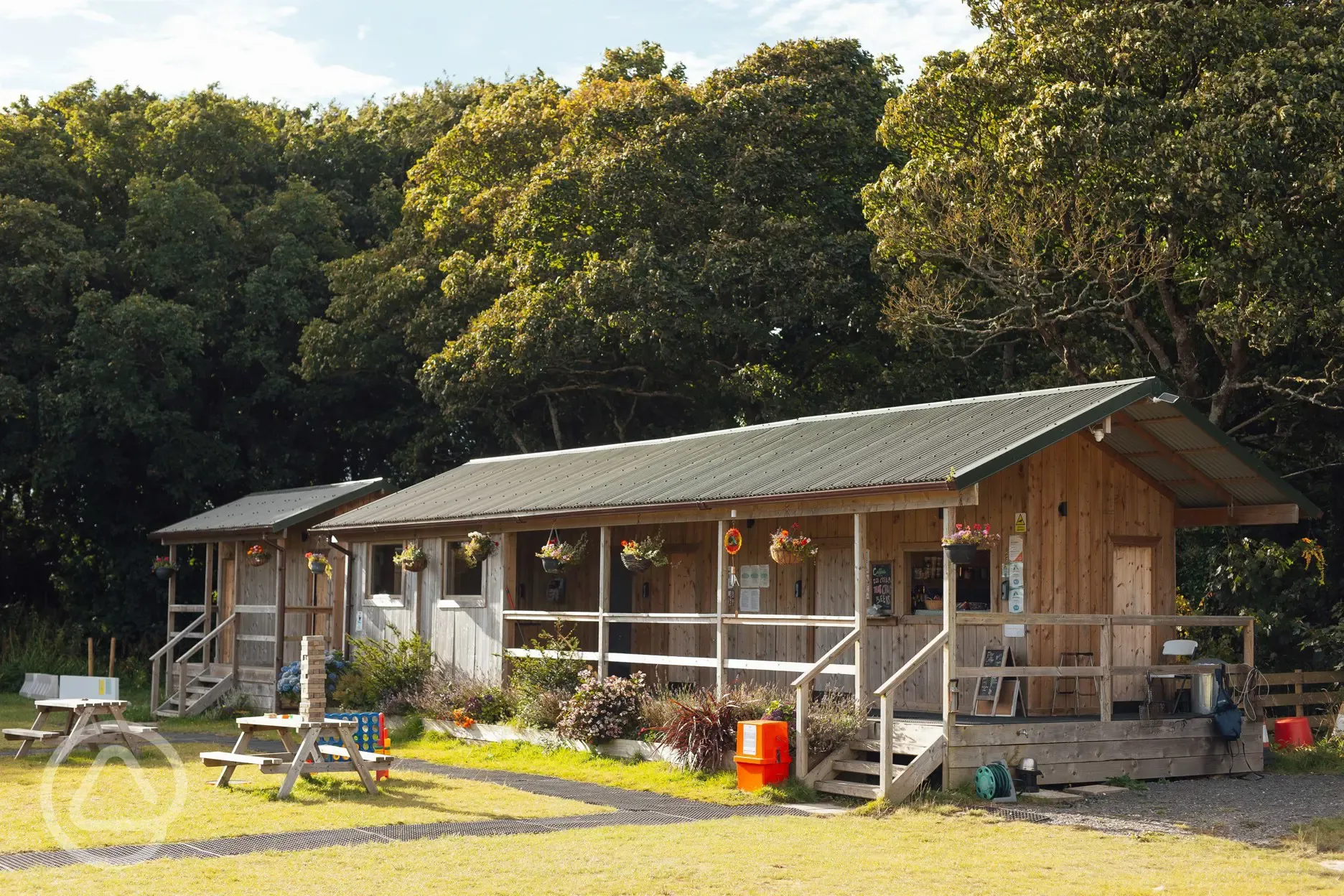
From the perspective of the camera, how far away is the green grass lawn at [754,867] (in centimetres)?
926

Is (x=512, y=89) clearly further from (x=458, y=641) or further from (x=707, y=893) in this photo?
(x=707, y=893)

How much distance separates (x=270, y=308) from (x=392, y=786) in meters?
21.0

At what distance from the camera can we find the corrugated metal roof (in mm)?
24156

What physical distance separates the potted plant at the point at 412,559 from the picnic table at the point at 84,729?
4.65 meters

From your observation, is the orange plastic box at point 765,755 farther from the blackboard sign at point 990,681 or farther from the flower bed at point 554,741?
the blackboard sign at point 990,681

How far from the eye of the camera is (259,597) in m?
25.8

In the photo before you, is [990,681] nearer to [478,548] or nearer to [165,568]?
[478,548]

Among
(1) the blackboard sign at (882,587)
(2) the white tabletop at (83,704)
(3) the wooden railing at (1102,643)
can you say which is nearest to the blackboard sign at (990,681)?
(3) the wooden railing at (1102,643)

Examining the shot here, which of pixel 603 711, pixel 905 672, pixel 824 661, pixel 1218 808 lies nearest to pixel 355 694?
pixel 603 711

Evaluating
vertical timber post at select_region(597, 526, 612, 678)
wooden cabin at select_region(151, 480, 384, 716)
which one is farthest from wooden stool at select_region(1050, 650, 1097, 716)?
wooden cabin at select_region(151, 480, 384, 716)

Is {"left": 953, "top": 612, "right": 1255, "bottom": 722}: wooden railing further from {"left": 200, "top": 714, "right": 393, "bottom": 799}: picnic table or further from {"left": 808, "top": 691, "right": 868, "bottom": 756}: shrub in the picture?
{"left": 200, "top": 714, "right": 393, "bottom": 799}: picnic table

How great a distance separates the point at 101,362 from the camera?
98.6 feet

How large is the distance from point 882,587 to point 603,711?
3526 millimetres

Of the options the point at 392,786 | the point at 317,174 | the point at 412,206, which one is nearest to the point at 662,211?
the point at 412,206
